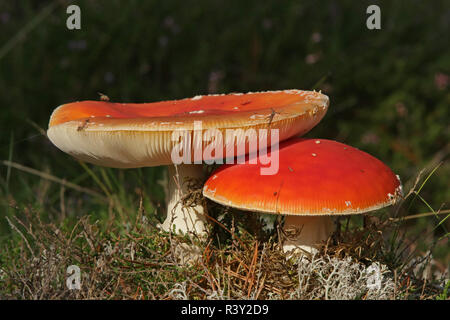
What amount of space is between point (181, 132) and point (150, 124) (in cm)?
14

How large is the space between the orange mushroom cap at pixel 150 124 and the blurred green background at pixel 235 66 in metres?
2.38

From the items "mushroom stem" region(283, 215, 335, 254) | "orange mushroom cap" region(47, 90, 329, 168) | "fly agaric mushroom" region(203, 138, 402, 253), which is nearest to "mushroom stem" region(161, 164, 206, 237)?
"orange mushroom cap" region(47, 90, 329, 168)

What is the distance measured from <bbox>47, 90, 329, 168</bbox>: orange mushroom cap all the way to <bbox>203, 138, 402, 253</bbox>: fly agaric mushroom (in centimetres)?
19

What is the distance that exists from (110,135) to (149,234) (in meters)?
0.79

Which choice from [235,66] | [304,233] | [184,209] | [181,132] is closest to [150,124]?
[181,132]

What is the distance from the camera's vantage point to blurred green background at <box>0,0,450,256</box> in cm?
511

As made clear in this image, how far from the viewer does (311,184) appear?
212cm

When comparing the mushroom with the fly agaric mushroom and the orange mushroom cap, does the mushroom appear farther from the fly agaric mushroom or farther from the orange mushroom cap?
the fly agaric mushroom

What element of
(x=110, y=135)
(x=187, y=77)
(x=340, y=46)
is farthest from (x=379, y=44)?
(x=110, y=135)

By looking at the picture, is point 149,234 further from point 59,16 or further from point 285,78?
point 59,16

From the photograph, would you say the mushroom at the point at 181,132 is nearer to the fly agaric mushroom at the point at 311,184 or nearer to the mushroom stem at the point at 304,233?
the fly agaric mushroom at the point at 311,184

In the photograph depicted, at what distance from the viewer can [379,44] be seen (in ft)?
19.2

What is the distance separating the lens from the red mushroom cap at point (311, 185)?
2074 mm

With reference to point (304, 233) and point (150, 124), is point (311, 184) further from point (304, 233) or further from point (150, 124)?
point (150, 124)
